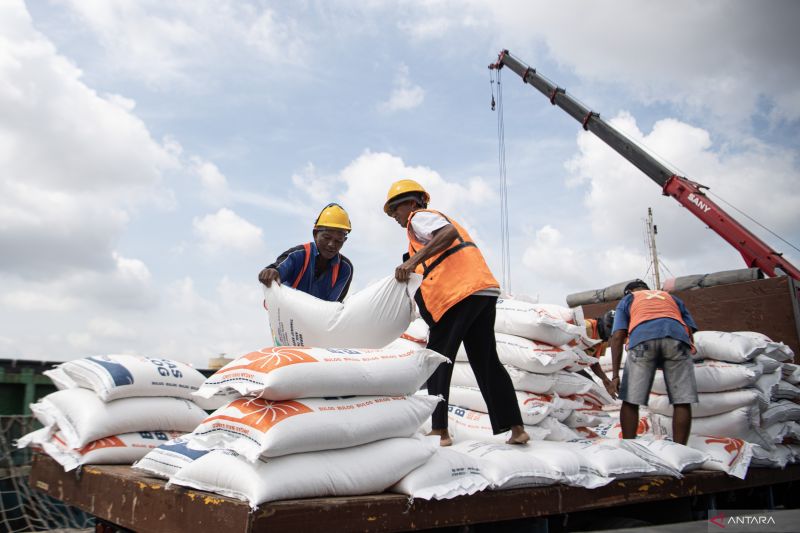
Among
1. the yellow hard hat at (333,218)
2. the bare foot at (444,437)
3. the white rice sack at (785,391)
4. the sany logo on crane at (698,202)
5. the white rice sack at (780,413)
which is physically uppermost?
the sany logo on crane at (698,202)

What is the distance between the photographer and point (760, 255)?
880 cm

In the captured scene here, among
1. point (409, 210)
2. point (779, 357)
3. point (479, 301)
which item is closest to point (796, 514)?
point (479, 301)

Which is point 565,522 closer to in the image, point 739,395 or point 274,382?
point 274,382

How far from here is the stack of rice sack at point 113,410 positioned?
2387 millimetres

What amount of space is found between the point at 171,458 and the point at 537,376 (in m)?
2.16

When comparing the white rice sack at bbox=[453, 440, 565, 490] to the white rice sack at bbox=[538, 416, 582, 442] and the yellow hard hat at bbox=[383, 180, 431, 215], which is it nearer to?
the white rice sack at bbox=[538, 416, 582, 442]

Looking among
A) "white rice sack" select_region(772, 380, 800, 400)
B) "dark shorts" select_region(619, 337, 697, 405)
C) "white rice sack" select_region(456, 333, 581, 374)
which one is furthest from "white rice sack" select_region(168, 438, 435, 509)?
"white rice sack" select_region(772, 380, 800, 400)

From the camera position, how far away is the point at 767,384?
165 inches

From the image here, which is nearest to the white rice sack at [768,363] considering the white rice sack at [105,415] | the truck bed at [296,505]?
the truck bed at [296,505]

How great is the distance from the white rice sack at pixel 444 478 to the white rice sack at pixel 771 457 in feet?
8.06

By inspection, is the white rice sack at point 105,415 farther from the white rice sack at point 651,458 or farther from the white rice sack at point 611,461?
the white rice sack at point 651,458

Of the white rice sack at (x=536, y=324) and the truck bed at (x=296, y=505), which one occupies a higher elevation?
the white rice sack at (x=536, y=324)

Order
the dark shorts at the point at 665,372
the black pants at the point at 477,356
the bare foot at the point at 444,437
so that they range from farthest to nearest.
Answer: the dark shorts at the point at 665,372 → the black pants at the point at 477,356 → the bare foot at the point at 444,437

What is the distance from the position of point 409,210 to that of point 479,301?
1.95 ft
